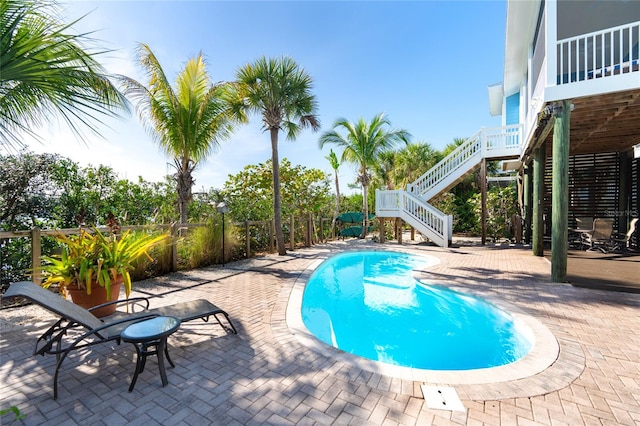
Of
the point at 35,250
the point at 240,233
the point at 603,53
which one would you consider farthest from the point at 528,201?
the point at 35,250

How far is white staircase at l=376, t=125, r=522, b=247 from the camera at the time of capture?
474 inches

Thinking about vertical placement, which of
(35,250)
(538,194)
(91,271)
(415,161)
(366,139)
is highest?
(366,139)

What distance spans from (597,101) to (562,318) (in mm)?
4924

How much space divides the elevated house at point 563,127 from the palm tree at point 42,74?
7658 millimetres

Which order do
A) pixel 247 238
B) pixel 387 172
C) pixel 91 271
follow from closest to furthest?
pixel 91 271, pixel 247 238, pixel 387 172

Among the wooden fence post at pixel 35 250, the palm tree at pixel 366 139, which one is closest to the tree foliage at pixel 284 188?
the palm tree at pixel 366 139

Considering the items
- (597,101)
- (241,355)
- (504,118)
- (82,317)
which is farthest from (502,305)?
(504,118)

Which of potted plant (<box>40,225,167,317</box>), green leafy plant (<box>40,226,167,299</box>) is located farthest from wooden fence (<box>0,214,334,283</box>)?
potted plant (<box>40,225,167,317</box>)

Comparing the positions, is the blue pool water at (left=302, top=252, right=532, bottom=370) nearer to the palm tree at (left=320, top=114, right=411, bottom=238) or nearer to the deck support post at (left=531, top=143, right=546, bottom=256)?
the deck support post at (left=531, top=143, right=546, bottom=256)

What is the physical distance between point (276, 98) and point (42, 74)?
28.2ft

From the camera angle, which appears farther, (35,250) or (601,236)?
(601,236)

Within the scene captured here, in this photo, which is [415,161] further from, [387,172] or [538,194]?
[538,194]

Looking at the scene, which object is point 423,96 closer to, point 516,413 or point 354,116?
point 354,116

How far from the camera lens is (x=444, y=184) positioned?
13.1 metres
